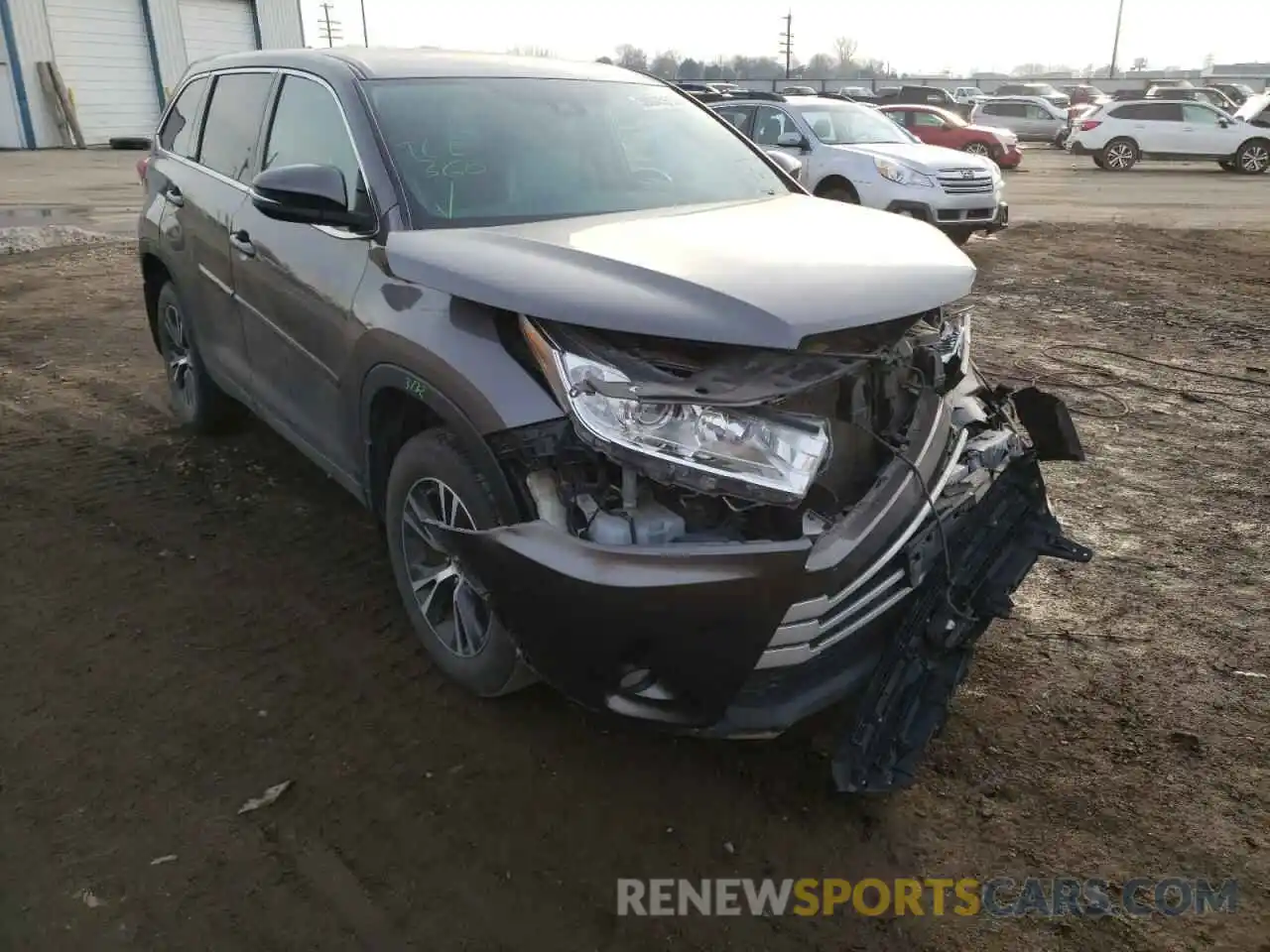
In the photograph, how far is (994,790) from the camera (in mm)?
2688

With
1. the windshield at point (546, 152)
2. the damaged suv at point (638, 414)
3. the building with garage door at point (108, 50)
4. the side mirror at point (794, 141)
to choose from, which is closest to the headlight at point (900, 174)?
the side mirror at point (794, 141)

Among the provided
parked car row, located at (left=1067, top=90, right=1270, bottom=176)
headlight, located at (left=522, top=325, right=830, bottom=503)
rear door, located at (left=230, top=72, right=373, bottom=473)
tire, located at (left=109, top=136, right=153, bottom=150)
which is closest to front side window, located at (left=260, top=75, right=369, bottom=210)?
rear door, located at (left=230, top=72, right=373, bottom=473)

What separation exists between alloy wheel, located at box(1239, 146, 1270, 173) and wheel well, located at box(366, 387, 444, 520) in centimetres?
2422

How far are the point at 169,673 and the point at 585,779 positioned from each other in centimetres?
146

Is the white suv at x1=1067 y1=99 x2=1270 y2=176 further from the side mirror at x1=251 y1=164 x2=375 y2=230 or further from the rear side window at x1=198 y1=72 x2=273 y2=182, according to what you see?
the side mirror at x1=251 y1=164 x2=375 y2=230

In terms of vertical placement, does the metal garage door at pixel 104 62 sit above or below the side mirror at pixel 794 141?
above

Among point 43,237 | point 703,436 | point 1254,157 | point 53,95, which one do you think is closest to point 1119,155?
point 1254,157

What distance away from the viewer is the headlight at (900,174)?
1072 cm

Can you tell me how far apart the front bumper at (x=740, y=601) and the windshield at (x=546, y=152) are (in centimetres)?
130

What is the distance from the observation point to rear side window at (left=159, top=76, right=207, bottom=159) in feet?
15.8

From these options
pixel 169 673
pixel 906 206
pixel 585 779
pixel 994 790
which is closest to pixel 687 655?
pixel 585 779

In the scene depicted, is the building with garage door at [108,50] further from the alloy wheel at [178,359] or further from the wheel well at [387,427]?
the wheel well at [387,427]

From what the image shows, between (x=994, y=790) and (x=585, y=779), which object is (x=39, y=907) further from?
(x=994, y=790)

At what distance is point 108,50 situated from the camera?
29.5 m
